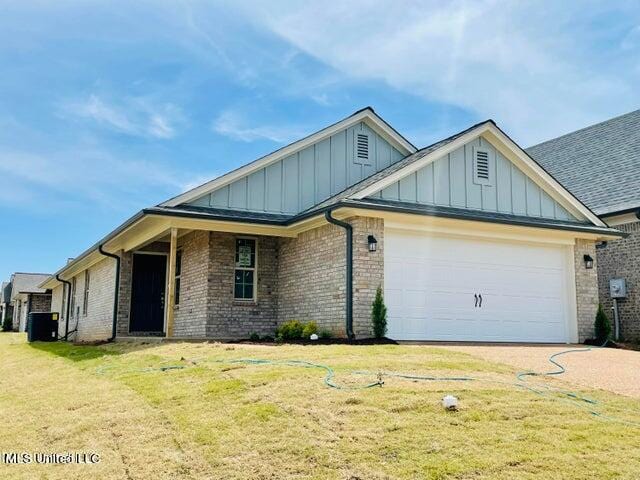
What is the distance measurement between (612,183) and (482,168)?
18.3 ft

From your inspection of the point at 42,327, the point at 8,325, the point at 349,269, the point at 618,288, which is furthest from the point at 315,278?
the point at 8,325

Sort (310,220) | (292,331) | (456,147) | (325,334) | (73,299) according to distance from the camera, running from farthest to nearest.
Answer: (73,299) → (456,147) → (310,220) → (292,331) → (325,334)

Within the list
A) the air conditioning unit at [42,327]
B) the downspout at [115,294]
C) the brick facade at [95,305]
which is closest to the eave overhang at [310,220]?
the downspout at [115,294]

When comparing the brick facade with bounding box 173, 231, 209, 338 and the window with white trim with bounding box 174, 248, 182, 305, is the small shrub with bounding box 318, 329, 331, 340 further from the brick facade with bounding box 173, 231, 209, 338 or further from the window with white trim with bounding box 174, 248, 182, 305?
the window with white trim with bounding box 174, 248, 182, 305

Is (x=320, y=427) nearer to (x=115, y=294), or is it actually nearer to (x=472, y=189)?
(x=472, y=189)

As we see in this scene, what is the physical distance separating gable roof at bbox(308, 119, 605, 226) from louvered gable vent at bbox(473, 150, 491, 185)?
438 millimetres

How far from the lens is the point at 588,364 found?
33.9 feet

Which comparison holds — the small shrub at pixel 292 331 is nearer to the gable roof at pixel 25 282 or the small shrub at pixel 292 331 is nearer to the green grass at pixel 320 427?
the green grass at pixel 320 427

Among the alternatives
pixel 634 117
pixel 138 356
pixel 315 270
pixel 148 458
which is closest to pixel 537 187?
pixel 315 270

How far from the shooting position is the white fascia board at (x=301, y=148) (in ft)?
50.4

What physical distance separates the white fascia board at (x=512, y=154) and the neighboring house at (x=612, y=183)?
145cm

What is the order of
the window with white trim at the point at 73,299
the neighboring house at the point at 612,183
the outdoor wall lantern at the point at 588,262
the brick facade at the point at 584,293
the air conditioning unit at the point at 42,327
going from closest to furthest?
the brick facade at the point at 584,293 → the outdoor wall lantern at the point at 588,262 → the neighboring house at the point at 612,183 → the air conditioning unit at the point at 42,327 → the window with white trim at the point at 73,299

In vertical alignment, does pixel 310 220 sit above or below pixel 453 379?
above

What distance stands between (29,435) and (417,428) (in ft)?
13.7
